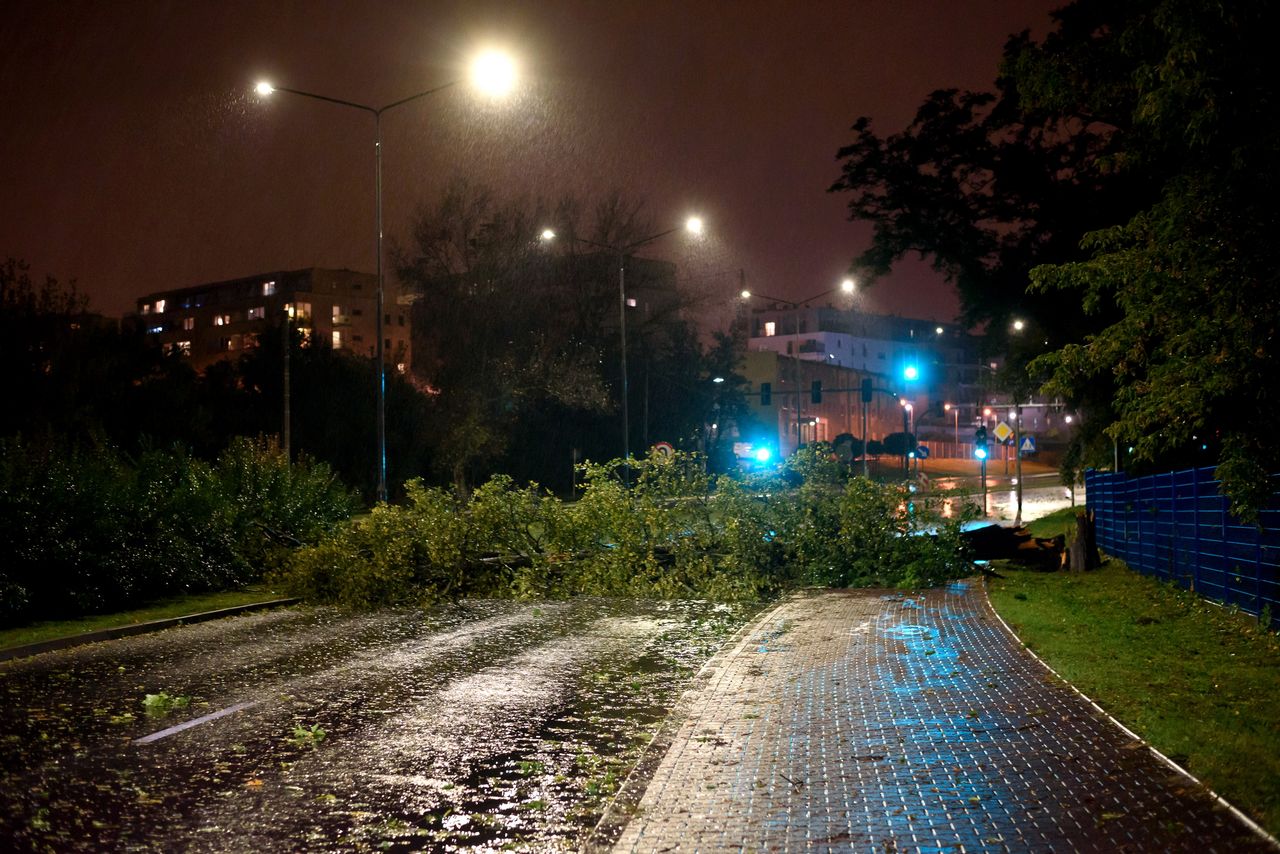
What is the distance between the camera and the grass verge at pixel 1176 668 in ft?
22.1

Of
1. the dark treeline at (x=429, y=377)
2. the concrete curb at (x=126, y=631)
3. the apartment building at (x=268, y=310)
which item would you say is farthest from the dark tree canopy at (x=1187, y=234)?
the apartment building at (x=268, y=310)

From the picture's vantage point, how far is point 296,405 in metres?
52.0


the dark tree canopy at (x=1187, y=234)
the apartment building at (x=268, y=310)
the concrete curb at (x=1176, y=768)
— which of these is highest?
the apartment building at (x=268, y=310)

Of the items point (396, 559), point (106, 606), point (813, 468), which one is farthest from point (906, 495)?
point (106, 606)

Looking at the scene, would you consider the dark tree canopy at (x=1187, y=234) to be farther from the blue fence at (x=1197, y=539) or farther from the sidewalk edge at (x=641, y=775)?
the sidewalk edge at (x=641, y=775)

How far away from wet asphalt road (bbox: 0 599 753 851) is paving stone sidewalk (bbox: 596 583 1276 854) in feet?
2.06

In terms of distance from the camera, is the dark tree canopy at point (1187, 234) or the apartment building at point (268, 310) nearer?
the dark tree canopy at point (1187, 234)

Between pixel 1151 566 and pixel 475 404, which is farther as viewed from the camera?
pixel 475 404

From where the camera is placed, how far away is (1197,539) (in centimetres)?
1580

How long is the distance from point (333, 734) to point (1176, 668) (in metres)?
7.13

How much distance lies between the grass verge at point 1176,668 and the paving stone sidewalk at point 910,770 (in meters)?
0.28

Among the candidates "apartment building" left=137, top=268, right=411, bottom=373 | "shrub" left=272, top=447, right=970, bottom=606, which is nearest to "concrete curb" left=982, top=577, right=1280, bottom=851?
"shrub" left=272, top=447, right=970, bottom=606

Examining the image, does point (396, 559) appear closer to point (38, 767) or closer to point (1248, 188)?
point (38, 767)

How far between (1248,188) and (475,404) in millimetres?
44960
